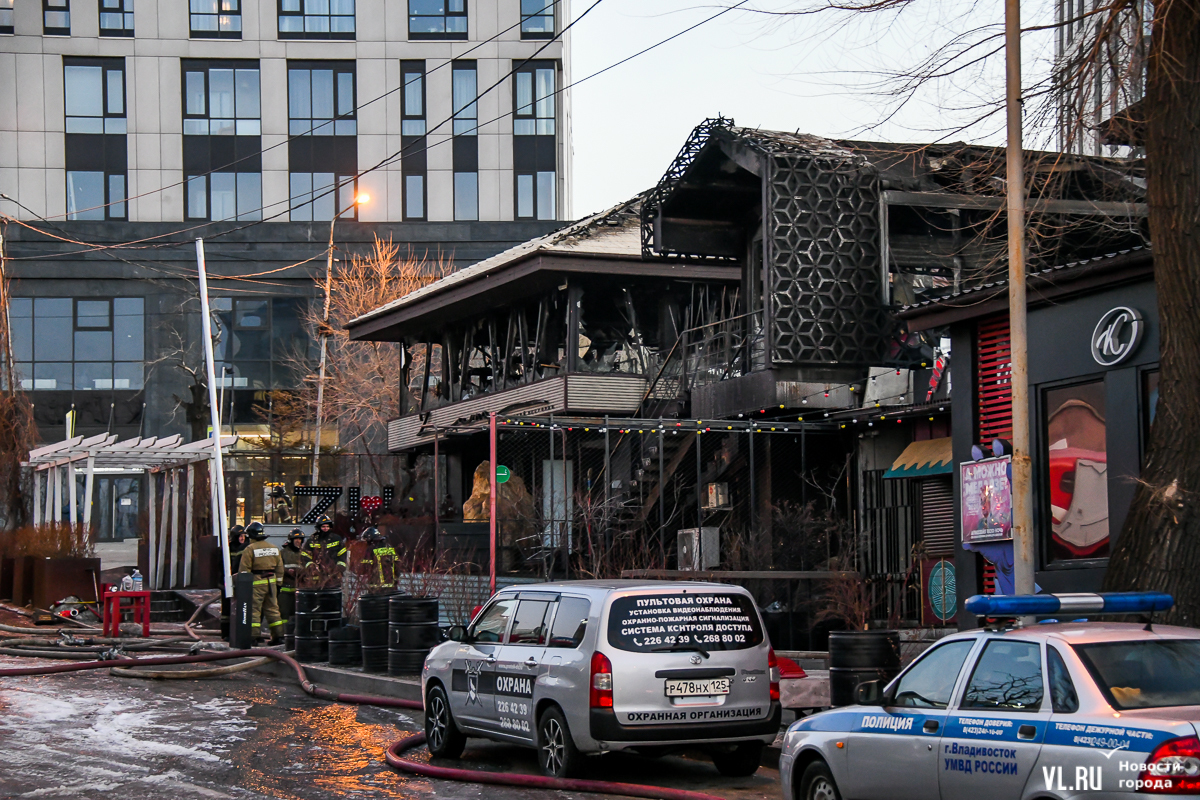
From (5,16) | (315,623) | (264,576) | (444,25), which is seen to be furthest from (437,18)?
(315,623)

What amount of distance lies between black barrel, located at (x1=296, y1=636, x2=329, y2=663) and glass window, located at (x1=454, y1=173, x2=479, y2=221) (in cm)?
3692

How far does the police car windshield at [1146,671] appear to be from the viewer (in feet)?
21.8

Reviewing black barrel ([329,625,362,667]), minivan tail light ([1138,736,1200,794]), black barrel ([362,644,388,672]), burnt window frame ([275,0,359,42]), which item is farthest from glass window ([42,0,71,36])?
minivan tail light ([1138,736,1200,794])

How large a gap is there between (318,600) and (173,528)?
44.4 ft

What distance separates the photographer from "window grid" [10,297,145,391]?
5275 centimetres

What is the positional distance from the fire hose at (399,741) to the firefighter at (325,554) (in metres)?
2.87

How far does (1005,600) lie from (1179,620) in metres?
3.20

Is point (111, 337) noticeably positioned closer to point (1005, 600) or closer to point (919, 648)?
point (919, 648)

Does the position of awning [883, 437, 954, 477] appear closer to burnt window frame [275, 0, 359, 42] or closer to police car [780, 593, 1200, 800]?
police car [780, 593, 1200, 800]

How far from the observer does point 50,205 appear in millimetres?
53281

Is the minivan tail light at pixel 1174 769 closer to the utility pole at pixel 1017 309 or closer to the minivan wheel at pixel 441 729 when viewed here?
the utility pole at pixel 1017 309

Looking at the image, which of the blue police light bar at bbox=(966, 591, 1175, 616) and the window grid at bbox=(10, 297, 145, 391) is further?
the window grid at bbox=(10, 297, 145, 391)

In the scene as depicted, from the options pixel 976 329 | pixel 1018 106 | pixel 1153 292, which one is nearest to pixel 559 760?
pixel 1018 106

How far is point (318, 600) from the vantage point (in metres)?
19.8
